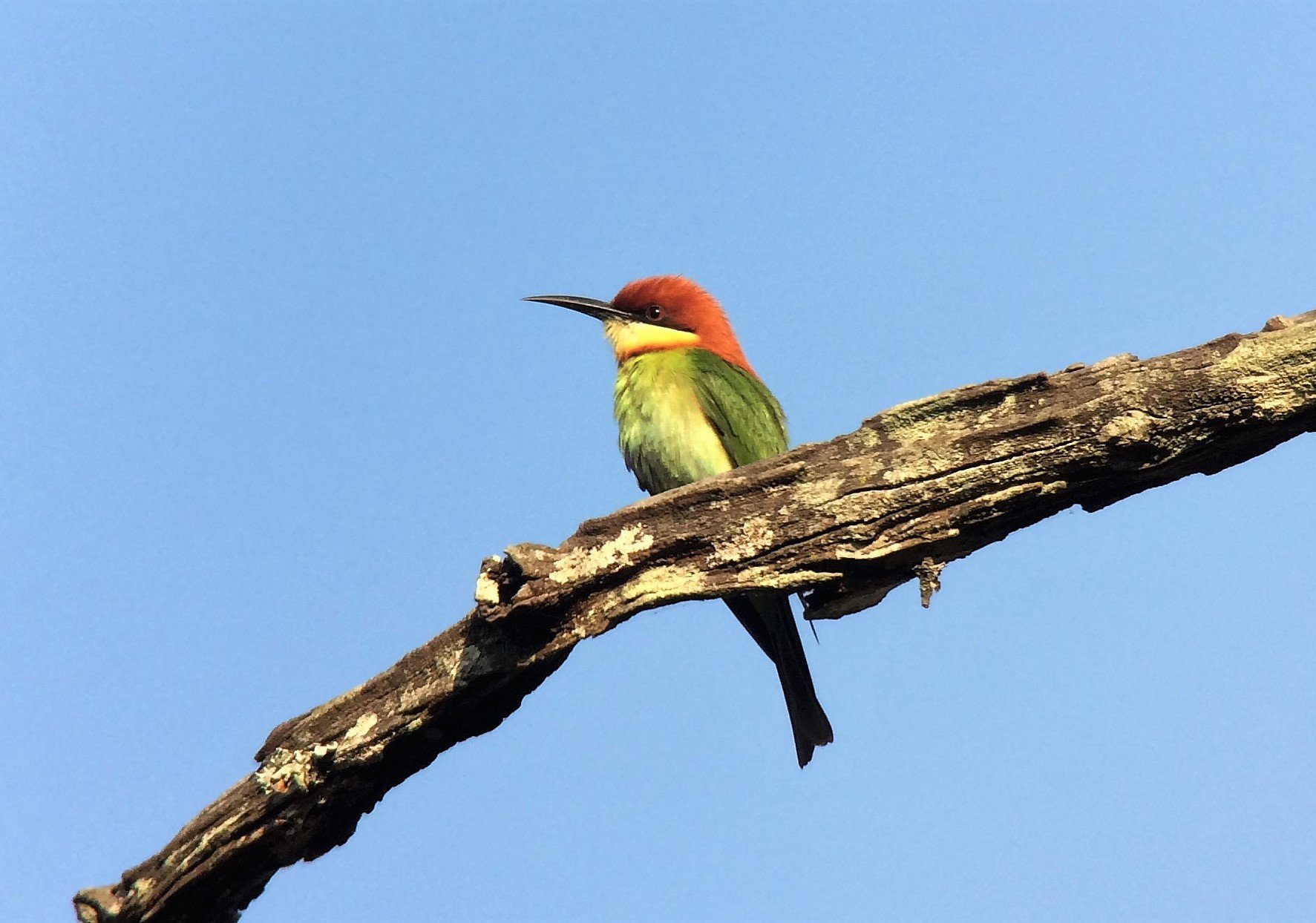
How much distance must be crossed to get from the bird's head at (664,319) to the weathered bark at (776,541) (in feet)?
8.62

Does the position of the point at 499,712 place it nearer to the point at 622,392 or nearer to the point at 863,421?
the point at 863,421

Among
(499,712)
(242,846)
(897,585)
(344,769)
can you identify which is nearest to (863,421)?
(897,585)

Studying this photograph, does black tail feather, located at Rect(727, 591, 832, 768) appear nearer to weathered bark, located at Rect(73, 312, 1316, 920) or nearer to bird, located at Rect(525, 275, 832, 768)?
bird, located at Rect(525, 275, 832, 768)

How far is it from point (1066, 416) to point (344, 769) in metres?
2.27

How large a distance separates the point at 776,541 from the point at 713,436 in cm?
190

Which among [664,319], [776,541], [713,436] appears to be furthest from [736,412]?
[776,541]

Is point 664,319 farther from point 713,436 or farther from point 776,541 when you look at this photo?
point 776,541

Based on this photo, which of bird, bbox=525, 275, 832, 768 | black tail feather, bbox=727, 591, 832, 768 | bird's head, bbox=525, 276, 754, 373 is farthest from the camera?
bird's head, bbox=525, 276, 754, 373

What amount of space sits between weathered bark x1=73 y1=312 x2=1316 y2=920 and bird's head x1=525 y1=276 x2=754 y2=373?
2626mm

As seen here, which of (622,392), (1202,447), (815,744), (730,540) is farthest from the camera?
(622,392)

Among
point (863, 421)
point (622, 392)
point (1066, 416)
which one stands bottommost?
point (1066, 416)

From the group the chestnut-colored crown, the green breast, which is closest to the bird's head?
the chestnut-colored crown

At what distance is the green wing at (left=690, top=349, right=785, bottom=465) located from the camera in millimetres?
5125

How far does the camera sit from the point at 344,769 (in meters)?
3.43
